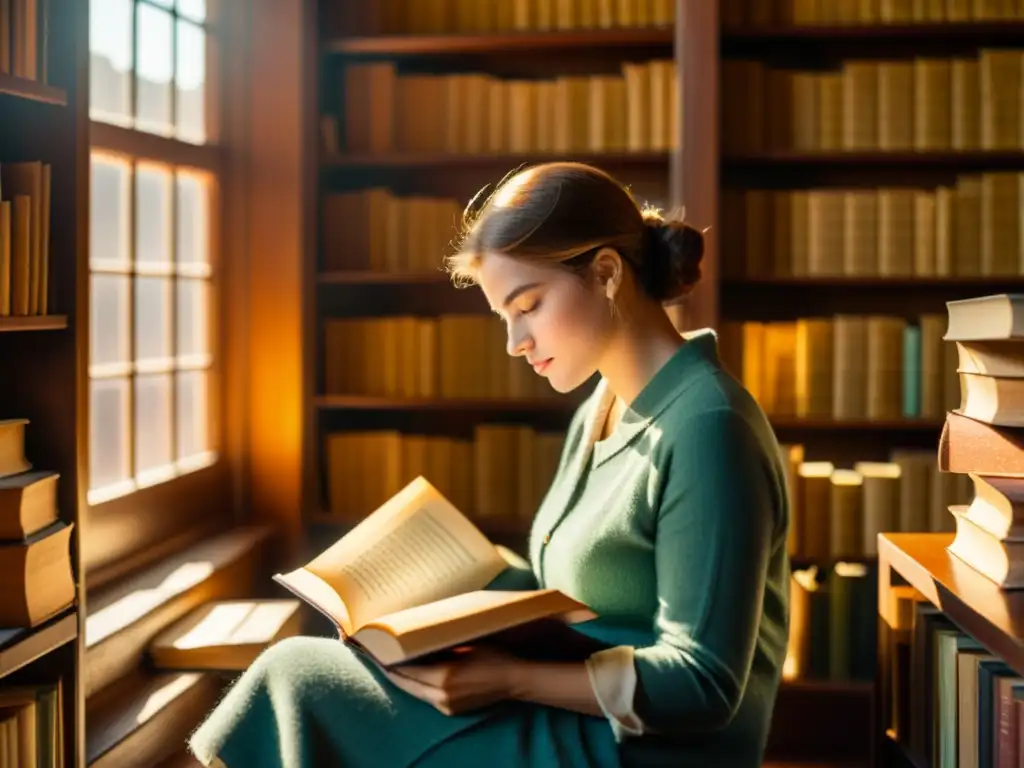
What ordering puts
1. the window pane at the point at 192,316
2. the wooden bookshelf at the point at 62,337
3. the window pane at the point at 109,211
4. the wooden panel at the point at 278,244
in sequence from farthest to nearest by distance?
the wooden panel at the point at 278,244, the window pane at the point at 192,316, the window pane at the point at 109,211, the wooden bookshelf at the point at 62,337

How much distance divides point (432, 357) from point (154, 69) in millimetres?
1074

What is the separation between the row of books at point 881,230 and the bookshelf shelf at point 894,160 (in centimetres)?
6

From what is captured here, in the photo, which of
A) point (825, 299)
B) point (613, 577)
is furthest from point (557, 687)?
point (825, 299)

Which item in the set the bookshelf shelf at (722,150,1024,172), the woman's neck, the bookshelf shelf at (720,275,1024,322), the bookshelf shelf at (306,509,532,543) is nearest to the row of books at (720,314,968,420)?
the bookshelf shelf at (720,275,1024,322)

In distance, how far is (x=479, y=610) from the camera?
4.62 ft

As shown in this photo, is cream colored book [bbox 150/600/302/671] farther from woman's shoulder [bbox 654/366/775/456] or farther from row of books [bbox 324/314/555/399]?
woman's shoulder [bbox 654/366/775/456]

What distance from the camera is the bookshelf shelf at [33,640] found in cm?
170

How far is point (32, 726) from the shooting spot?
71.9 inches

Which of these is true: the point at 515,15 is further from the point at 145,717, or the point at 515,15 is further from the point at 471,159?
the point at 145,717

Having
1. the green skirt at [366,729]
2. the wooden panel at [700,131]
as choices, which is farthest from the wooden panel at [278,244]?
the green skirt at [366,729]

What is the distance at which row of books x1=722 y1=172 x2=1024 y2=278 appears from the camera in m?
3.31

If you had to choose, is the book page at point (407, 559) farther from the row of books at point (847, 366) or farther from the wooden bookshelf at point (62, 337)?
the row of books at point (847, 366)

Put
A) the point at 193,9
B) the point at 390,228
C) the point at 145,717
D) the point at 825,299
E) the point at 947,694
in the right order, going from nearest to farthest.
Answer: the point at 947,694 < the point at 145,717 < the point at 193,9 < the point at 390,228 < the point at 825,299

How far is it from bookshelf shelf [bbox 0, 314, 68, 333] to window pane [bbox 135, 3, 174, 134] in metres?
1.24
